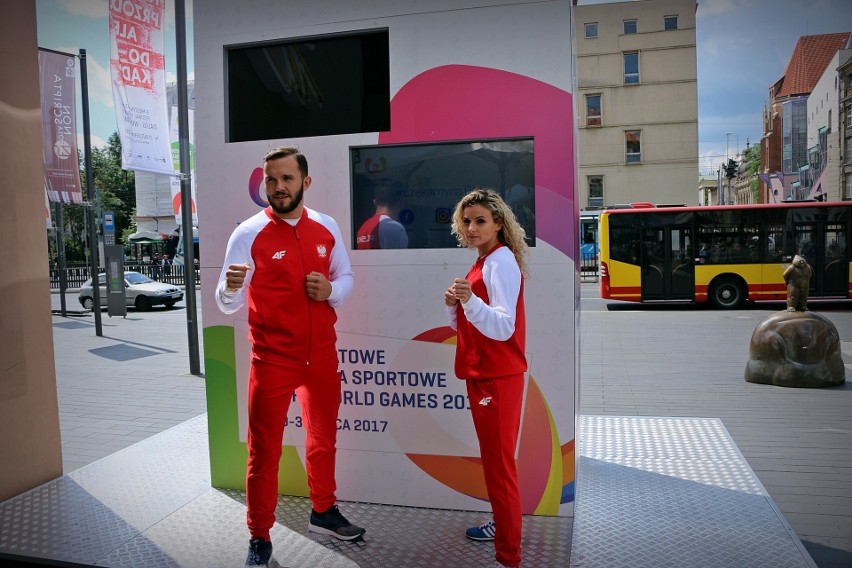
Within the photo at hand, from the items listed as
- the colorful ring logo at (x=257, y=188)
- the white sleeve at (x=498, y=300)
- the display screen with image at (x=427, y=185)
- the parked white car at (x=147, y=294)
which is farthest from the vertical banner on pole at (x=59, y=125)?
the white sleeve at (x=498, y=300)

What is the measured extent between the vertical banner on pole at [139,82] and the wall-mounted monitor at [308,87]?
721 centimetres

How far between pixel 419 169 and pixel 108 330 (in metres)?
14.2

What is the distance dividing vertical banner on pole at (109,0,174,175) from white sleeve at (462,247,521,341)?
9.31m

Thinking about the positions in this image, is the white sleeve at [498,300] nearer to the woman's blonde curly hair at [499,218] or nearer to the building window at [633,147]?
the woman's blonde curly hair at [499,218]

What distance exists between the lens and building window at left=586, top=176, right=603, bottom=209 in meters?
42.5

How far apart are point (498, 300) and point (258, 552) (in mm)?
1754

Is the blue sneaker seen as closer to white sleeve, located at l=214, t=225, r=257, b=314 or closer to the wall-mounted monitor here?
white sleeve, located at l=214, t=225, r=257, b=314

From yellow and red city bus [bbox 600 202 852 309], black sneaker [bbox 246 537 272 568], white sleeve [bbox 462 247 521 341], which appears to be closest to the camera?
white sleeve [bbox 462 247 521 341]

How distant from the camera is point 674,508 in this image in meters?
4.17

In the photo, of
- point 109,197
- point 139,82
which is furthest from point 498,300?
point 109,197

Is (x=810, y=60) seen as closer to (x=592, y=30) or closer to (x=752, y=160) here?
(x=592, y=30)


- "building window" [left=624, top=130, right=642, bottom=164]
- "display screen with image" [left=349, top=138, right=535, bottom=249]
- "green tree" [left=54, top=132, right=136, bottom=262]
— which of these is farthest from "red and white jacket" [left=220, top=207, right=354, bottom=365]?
"green tree" [left=54, top=132, right=136, bottom=262]

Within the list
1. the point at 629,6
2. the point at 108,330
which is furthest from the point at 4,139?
the point at 629,6

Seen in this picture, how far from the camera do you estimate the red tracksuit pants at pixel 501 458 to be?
3.17m
